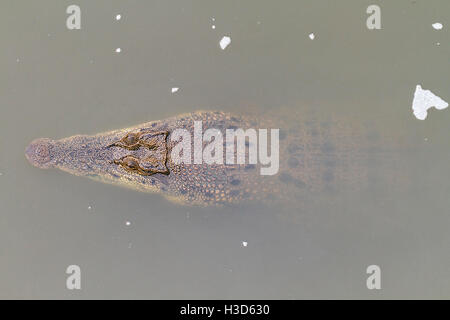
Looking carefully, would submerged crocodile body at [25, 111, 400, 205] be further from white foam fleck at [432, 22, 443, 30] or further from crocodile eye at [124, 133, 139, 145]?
white foam fleck at [432, 22, 443, 30]

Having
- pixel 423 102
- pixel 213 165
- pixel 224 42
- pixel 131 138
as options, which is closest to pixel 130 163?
pixel 131 138

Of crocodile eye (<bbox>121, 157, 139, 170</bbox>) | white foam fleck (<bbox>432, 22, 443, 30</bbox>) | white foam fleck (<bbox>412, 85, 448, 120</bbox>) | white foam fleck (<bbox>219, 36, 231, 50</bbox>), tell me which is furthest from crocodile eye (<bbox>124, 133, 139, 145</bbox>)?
white foam fleck (<bbox>432, 22, 443, 30</bbox>)

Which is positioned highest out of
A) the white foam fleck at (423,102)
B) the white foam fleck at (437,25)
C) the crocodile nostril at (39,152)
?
the white foam fleck at (437,25)

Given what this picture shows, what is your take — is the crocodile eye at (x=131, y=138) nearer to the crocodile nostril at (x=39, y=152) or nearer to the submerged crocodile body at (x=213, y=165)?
the submerged crocodile body at (x=213, y=165)

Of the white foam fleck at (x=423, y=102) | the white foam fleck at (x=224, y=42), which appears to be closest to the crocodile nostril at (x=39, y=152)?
the white foam fleck at (x=224, y=42)

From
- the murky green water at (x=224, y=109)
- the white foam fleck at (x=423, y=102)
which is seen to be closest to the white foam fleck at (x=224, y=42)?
the murky green water at (x=224, y=109)

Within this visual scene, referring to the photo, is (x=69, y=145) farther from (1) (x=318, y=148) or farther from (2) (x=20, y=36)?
(1) (x=318, y=148)

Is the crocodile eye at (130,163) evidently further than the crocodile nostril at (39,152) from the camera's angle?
No

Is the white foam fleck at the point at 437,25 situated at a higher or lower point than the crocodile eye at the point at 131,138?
higher
